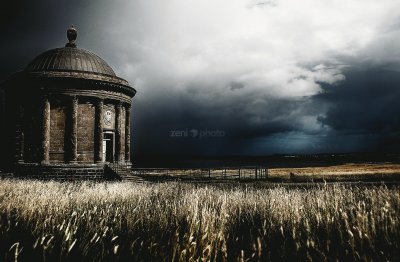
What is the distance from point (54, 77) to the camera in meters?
24.4

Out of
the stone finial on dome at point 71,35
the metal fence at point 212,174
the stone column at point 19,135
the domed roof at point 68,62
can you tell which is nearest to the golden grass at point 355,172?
the metal fence at point 212,174

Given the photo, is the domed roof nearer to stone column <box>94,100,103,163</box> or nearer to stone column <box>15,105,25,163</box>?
stone column <box>94,100,103,163</box>

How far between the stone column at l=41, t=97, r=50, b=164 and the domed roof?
3.00 meters

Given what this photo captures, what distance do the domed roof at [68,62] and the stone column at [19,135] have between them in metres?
3.61

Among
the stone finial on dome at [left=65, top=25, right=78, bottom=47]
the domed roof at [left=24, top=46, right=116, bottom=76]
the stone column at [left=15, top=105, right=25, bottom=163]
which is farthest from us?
the stone finial on dome at [left=65, top=25, right=78, bottom=47]

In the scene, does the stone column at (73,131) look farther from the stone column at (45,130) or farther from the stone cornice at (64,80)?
the stone column at (45,130)

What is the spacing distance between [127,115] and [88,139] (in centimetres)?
461

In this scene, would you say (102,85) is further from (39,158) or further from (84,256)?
(84,256)

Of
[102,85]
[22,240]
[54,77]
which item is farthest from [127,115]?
[22,240]

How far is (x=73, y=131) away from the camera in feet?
80.6

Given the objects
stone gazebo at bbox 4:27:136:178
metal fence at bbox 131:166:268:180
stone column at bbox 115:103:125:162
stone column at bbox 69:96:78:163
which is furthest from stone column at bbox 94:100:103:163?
metal fence at bbox 131:166:268:180

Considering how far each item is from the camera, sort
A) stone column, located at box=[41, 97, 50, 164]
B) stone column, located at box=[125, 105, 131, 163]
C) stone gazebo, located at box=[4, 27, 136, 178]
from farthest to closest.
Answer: stone column, located at box=[125, 105, 131, 163] → stone gazebo, located at box=[4, 27, 136, 178] → stone column, located at box=[41, 97, 50, 164]

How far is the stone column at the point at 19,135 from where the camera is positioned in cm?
2503

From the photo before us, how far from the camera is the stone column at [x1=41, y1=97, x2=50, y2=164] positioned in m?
24.2
